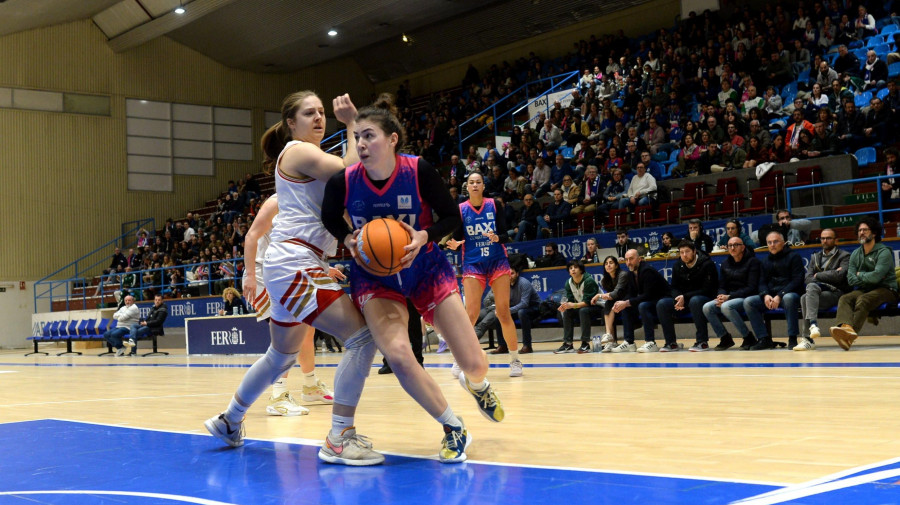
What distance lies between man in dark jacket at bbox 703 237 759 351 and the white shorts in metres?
7.83

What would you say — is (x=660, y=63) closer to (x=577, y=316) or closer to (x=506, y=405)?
(x=577, y=316)

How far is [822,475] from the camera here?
3135mm

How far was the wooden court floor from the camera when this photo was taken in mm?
3682

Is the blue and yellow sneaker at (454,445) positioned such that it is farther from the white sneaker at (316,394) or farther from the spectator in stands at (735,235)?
the spectator in stands at (735,235)

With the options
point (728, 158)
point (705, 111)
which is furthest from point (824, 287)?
point (705, 111)

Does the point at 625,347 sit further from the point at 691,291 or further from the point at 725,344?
the point at 725,344

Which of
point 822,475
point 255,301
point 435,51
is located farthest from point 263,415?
point 435,51

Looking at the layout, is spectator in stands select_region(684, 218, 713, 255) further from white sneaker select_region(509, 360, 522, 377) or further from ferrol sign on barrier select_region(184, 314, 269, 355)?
ferrol sign on barrier select_region(184, 314, 269, 355)

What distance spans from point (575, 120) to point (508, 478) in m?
18.1

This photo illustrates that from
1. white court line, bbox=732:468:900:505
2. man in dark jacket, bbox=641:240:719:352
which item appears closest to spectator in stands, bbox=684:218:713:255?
man in dark jacket, bbox=641:240:719:352

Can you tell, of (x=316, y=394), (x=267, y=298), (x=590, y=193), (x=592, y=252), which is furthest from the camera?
(x=590, y=193)

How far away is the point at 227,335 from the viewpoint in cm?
1809

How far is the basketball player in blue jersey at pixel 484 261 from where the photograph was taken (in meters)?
8.63

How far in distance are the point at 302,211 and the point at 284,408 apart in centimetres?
216
